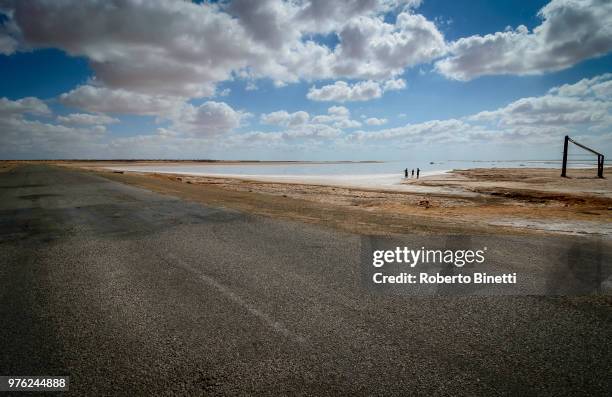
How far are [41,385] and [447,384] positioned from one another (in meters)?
3.73

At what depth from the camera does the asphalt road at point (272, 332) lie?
287cm

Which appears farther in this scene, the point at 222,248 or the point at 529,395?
the point at 222,248

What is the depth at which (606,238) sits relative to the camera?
28.4ft

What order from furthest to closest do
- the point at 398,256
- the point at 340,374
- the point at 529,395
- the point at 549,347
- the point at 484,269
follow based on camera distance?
the point at 398,256 < the point at 484,269 < the point at 549,347 < the point at 340,374 < the point at 529,395

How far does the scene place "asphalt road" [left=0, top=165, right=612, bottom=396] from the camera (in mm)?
2867

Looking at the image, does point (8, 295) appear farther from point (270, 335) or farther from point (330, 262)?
point (330, 262)

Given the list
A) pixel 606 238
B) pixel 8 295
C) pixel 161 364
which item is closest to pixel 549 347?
pixel 161 364

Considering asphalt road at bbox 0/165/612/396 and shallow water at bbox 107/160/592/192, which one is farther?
shallow water at bbox 107/160/592/192

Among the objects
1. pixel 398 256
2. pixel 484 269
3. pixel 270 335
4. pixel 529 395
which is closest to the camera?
pixel 529 395

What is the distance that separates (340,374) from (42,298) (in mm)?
4482

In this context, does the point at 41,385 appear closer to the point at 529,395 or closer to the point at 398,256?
the point at 529,395

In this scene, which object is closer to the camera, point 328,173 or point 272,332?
point 272,332

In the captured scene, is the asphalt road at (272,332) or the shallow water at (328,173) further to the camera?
the shallow water at (328,173)

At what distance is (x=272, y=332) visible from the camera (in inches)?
143
